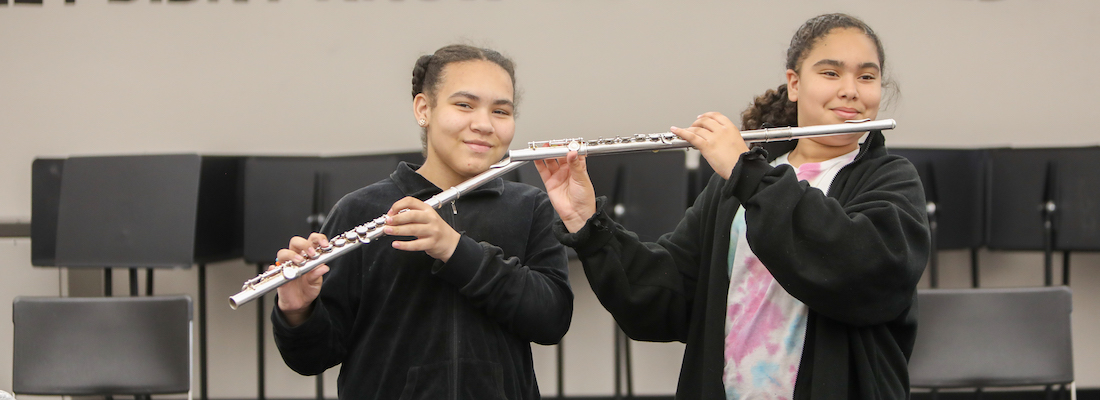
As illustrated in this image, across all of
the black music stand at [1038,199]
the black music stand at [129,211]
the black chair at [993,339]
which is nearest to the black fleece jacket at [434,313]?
the black chair at [993,339]

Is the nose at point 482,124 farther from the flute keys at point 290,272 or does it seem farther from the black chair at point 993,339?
the black chair at point 993,339

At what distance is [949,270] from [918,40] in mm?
965

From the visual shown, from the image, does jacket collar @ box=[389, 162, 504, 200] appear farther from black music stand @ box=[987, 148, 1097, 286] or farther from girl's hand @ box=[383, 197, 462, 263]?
black music stand @ box=[987, 148, 1097, 286]

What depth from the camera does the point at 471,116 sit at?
4.25ft

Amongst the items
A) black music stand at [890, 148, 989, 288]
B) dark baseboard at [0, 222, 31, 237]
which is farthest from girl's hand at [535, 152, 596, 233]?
dark baseboard at [0, 222, 31, 237]

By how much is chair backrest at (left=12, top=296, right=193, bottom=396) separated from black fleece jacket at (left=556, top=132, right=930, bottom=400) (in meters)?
1.53

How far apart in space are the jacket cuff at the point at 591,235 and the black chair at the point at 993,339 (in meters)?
1.30

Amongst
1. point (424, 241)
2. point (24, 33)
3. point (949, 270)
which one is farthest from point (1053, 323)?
point (24, 33)

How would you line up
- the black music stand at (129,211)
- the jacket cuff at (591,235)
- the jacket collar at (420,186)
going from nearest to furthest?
the jacket cuff at (591,235) < the jacket collar at (420,186) < the black music stand at (129,211)

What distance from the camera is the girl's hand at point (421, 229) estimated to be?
3.75ft

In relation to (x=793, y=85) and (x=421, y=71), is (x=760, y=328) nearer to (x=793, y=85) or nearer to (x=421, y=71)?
(x=793, y=85)

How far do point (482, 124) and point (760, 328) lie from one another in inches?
21.8

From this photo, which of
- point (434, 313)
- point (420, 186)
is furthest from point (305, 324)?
point (420, 186)

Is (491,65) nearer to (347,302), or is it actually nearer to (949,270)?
(347,302)
